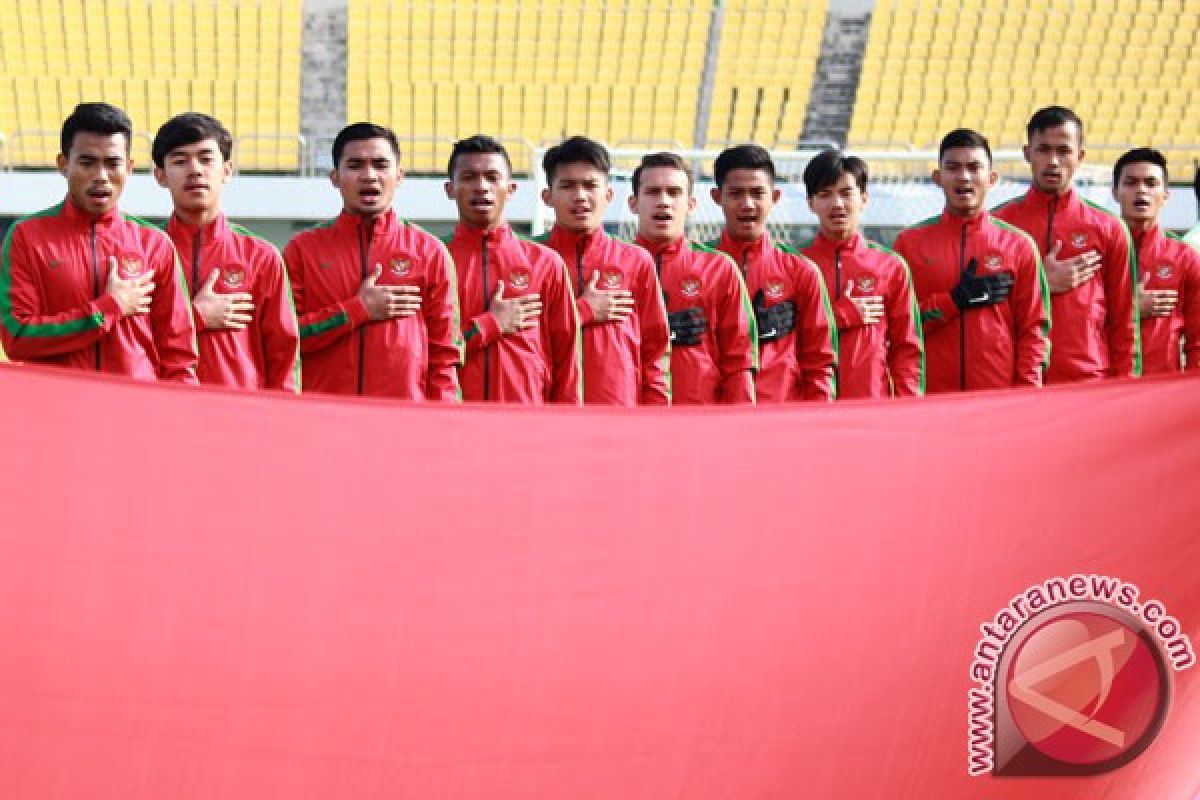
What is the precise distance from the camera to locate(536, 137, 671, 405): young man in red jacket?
4.74 meters

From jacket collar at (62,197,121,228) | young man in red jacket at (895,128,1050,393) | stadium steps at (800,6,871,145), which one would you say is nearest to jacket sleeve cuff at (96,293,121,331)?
jacket collar at (62,197,121,228)

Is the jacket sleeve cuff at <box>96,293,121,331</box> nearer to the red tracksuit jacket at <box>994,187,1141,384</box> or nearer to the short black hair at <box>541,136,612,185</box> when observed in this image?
the short black hair at <box>541,136,612,185</box>

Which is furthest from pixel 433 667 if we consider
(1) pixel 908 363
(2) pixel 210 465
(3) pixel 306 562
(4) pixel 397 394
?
(1) pixel 908 363

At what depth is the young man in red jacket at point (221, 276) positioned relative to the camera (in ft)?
13.7

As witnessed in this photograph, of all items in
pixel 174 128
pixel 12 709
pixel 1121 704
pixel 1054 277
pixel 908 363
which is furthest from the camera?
pixel 1054 277

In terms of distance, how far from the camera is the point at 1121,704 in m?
2.57

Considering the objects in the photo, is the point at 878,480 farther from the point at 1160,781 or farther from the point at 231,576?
the point at 231,576

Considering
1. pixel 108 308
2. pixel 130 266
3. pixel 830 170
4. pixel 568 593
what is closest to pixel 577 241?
pixel 830 170

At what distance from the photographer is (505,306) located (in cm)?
455

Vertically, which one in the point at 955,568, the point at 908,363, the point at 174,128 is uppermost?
the point at 174,128

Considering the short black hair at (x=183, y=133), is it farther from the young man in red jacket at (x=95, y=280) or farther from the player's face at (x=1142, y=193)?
the player's face at (x=1142, y=193)

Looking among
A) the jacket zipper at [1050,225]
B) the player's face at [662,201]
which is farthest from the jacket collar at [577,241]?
the jacket zipper at [1050,225]

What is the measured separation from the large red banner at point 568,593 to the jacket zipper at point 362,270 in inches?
67.7

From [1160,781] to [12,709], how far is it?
1.77 meters
